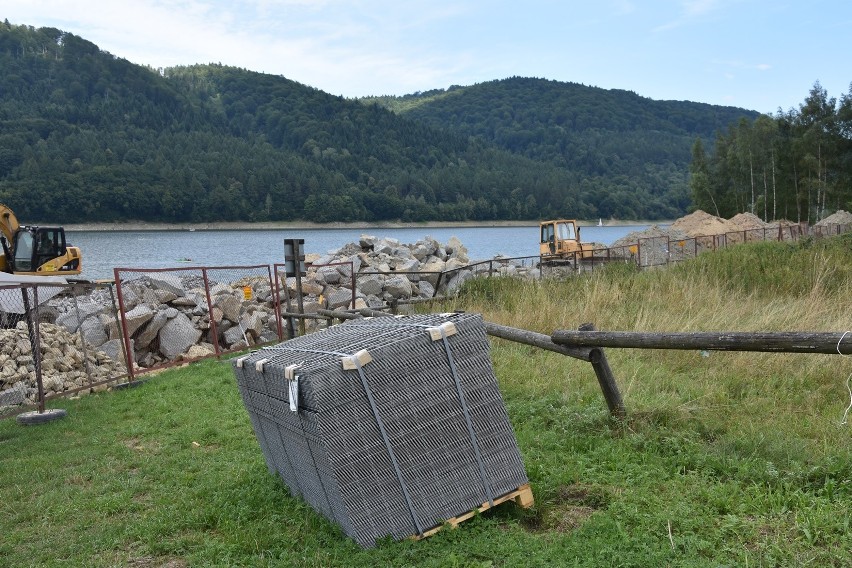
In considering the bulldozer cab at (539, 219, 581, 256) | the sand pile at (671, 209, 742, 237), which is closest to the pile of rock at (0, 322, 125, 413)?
A: the bulldozer cab at (539, 219, 581, 256)

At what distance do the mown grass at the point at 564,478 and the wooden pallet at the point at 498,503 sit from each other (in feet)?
0.22

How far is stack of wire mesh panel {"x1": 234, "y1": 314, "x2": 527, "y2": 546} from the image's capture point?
421 cm

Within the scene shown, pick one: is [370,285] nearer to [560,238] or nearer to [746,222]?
[560,238]

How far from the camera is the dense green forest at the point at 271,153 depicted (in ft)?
315

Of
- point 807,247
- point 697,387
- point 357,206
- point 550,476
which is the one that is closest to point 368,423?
point 550,476

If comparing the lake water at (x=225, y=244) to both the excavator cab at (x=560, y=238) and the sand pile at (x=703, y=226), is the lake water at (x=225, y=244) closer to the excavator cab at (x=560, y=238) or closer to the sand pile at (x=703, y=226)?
the excavator cab at (x=560, y=238)

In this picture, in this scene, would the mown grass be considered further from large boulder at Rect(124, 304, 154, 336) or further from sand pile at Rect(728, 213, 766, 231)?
sand pile at Rect(728, 213, 766, 231)

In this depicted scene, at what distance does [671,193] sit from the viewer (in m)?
136

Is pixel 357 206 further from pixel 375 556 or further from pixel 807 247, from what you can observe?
pixel 375 556

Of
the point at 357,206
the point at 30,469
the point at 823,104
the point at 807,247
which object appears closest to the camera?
the point at 30,469

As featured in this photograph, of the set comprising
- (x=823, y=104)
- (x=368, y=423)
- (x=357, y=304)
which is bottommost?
(x=357, y=304)

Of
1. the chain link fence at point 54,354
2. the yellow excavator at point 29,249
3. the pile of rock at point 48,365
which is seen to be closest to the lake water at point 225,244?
the yellow excavator at point 29,249

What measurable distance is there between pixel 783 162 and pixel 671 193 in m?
70.5

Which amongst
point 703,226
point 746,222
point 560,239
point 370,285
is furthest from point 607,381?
point 746,222
